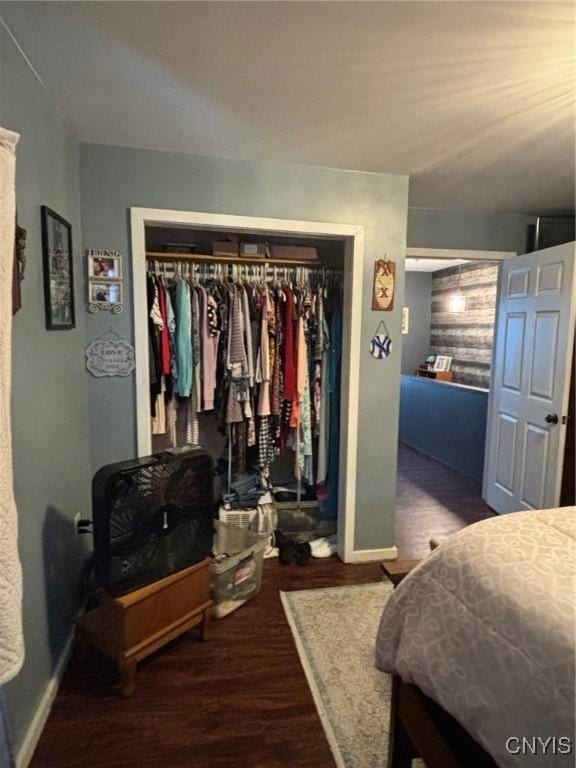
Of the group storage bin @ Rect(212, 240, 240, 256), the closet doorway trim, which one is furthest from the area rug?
storage bin @ Rect(212, 240, 240, 256)

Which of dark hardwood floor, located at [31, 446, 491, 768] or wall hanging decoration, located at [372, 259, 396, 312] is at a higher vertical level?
wall hanging decoration, located at [372, 259, 396, 312]

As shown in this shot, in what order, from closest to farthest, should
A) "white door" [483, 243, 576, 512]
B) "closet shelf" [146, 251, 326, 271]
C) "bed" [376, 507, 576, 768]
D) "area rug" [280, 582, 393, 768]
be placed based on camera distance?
1. "bed" [376, 507, 576, 768]
2. "area rug" [280, 582, 393, 768]
3. "closet shelf" [146, 251, 326, 271]
4. "white door" [483, 243, 576, 512]

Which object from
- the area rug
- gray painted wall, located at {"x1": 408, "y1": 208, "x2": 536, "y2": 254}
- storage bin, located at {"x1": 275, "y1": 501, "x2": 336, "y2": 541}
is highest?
gray painted wall, located at {"x1": 408, "y1": 208, "x2": 536, "y2": 254}

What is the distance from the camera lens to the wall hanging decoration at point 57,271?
162cm

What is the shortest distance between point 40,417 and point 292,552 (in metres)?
1.73

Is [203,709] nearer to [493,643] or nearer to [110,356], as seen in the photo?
[493,643]

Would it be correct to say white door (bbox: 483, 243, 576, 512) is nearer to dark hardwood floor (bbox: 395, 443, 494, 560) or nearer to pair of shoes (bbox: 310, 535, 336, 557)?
dark hardwood floor (bbox: 395, 443, 494, 560)

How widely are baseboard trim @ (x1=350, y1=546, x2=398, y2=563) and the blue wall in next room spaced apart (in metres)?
1.91

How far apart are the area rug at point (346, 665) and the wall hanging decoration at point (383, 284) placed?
162cm

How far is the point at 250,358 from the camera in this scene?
250 cm

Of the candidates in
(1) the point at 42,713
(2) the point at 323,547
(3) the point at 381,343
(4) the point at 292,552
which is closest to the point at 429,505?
(2) the point at 323,547

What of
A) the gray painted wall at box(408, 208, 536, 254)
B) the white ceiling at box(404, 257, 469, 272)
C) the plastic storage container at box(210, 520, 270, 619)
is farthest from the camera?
the white ceiling at box(404, 257, 469, 272)

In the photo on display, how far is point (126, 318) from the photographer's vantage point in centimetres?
220

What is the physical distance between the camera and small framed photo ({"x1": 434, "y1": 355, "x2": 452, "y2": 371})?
229 inches
